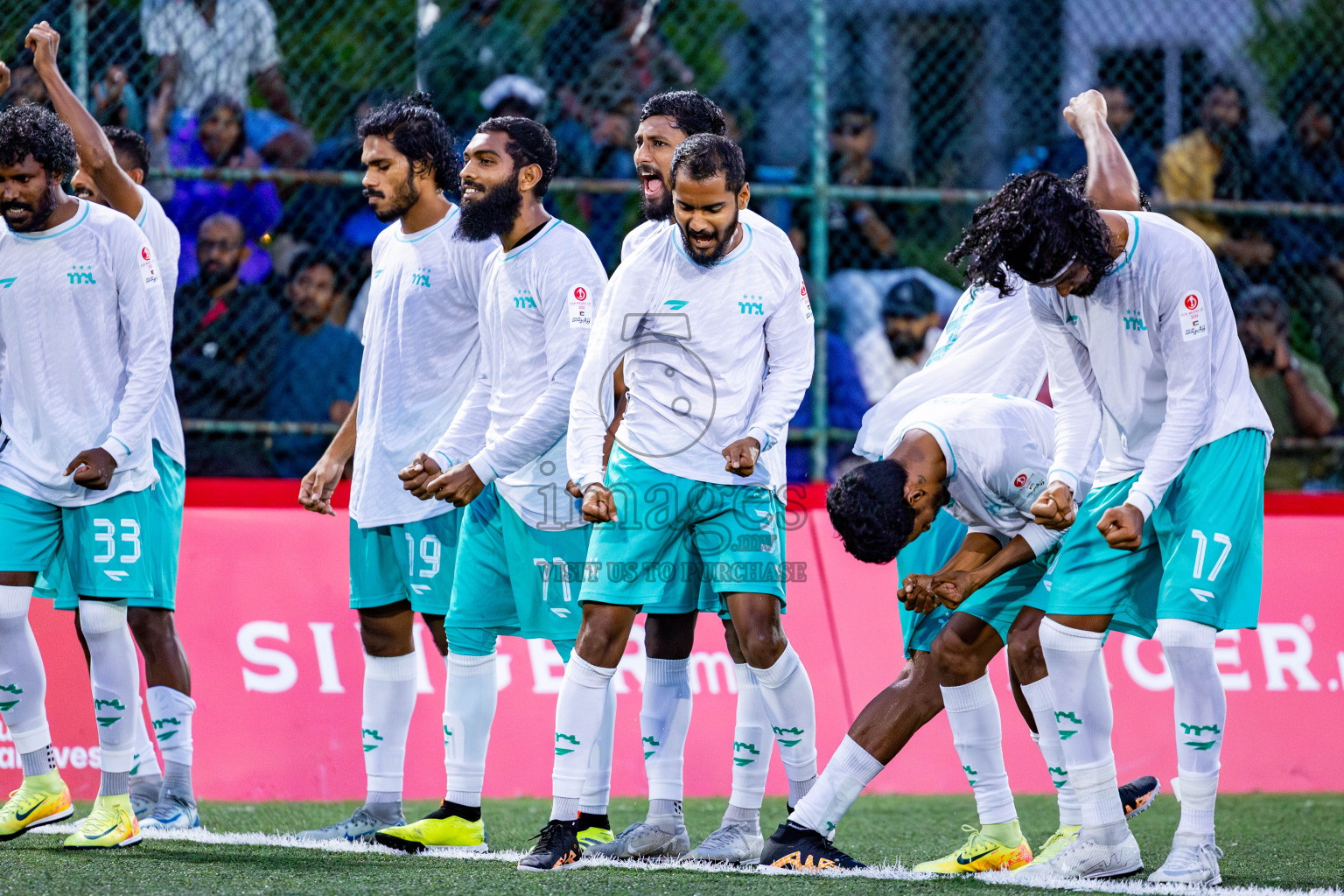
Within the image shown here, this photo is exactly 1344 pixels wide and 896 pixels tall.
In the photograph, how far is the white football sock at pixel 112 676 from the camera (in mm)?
4637

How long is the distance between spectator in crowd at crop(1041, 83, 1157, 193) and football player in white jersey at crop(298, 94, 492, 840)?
434cm

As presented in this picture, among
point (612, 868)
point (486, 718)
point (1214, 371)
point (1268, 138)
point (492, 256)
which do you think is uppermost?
→ point (1268, 138)

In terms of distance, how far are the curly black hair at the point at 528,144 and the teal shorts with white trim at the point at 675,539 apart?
1.06 meters

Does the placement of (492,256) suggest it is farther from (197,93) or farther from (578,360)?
(197,93)

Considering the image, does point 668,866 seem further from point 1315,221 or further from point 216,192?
point 1315,221

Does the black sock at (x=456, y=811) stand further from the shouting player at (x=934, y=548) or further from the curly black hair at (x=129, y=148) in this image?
the curly black hair at (x=129, y=148)

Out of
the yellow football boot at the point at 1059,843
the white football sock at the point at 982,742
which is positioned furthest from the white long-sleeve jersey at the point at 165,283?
the yellow football boot at the point at 1059,843

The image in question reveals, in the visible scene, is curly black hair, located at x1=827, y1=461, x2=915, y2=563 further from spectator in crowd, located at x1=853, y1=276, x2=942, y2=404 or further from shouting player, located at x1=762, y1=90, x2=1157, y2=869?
spectator in crowd, located at x1=853, y1=276, x2=942, y2=404

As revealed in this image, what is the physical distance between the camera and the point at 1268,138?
8469mm

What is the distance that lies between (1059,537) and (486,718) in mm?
1796

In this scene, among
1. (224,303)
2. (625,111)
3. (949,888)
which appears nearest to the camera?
(949,888)

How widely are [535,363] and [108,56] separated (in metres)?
3.25

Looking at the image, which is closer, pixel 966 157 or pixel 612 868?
pixel 612 868

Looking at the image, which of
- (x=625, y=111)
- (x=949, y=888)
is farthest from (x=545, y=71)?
(x=949, y=888)
